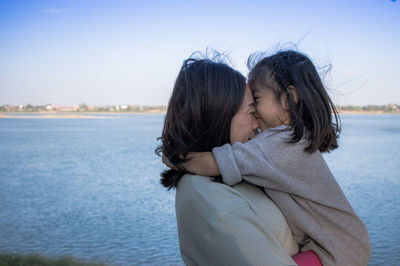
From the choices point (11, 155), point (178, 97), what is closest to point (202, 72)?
point (178, 97)

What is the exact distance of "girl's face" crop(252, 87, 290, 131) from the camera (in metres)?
2.26

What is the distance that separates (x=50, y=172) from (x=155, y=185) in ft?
22.5

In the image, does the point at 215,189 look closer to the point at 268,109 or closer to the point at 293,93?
the point at 268,109

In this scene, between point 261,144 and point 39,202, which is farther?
point 39,202

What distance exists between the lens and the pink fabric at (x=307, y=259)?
1.79m

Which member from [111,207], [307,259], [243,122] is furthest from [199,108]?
[111,207]

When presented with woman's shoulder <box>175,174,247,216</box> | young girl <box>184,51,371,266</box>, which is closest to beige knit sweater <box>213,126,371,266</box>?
young girl <box>184,51,371,266</box>

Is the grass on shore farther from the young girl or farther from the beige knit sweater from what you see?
the beige knit sweater

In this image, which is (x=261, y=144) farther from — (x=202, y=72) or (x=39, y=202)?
(x=39, y=202)

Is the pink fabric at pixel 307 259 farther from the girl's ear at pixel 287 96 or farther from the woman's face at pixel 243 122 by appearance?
the girl's ear at pixel 287 96

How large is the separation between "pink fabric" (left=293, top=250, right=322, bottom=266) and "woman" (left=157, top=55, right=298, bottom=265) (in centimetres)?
4

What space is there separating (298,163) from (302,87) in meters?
0.52

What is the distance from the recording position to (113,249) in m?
10.2

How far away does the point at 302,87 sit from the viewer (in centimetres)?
227
